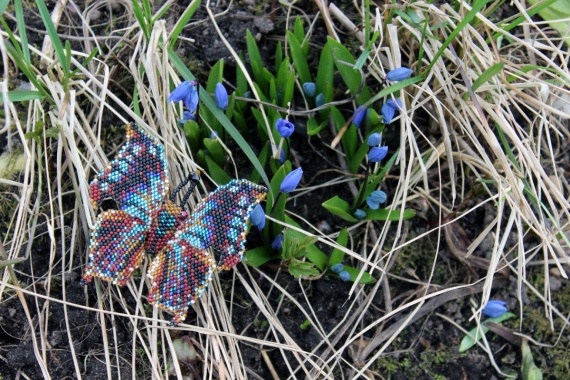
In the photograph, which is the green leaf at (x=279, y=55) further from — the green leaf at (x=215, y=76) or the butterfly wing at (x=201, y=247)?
the butterfly wing at (x=201, y=247)

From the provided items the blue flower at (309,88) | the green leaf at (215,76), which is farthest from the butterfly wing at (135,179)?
the blue flower at (309,88)

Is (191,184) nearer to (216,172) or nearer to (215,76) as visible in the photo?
(216,172)

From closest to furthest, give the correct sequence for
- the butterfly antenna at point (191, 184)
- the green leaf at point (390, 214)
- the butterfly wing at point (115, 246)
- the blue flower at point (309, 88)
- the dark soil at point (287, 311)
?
the butterfly wing at point (115, 246) < the butterfly antenna at point (191, 184) < the dark soil at point (287, 311) < the green leaf at point (390, 214) < the blue flower at point (309, 88)

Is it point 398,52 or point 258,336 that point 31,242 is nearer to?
point 258,336

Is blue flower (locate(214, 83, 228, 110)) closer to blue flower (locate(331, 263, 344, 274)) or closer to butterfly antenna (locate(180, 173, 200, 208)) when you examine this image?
butterfly antenna (locate(180, 173, 200, 208))

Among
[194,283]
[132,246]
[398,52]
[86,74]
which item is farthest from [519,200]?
[86,74]

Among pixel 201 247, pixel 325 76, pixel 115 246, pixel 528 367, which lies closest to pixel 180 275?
pixel 201 247

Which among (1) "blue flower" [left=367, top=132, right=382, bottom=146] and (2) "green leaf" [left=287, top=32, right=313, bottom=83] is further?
(2) "green leaf" [left=287, top=32, right=313, bottom=83]

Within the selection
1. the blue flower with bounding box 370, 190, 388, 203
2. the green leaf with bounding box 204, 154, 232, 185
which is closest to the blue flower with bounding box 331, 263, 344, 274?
the blue flower with bounding box 370, 190, 388, 203
